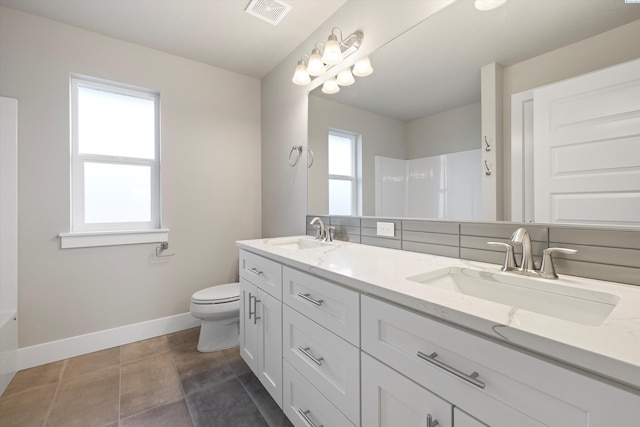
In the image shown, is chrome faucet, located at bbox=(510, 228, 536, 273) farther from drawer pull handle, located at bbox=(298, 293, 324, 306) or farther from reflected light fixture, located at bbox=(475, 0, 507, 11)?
reflected light fixture, located at bbox=(475, 0, 507, 11)

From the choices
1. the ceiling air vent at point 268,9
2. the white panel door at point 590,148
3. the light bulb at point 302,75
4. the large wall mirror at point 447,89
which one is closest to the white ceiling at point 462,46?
the large wall mirror at point 447,89

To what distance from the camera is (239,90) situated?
266cm

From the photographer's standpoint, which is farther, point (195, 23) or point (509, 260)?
point (195, 23)

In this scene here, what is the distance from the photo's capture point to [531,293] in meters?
0.81

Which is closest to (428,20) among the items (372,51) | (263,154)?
(372,51)

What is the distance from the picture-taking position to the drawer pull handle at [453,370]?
570mm

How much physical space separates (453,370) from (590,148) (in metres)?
0.80

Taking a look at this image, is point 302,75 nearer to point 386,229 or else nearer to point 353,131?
point 353,131

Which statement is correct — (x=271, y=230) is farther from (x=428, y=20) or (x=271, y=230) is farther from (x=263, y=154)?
(x=428, y=20)

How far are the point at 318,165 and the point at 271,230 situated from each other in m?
0.93

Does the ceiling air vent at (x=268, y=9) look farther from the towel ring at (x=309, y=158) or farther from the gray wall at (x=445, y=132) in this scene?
the gray wall at (x=445, y=132)

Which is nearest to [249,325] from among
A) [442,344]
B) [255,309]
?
[255,309]

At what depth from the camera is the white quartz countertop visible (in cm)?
42

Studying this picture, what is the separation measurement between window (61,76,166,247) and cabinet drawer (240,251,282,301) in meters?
1.19
